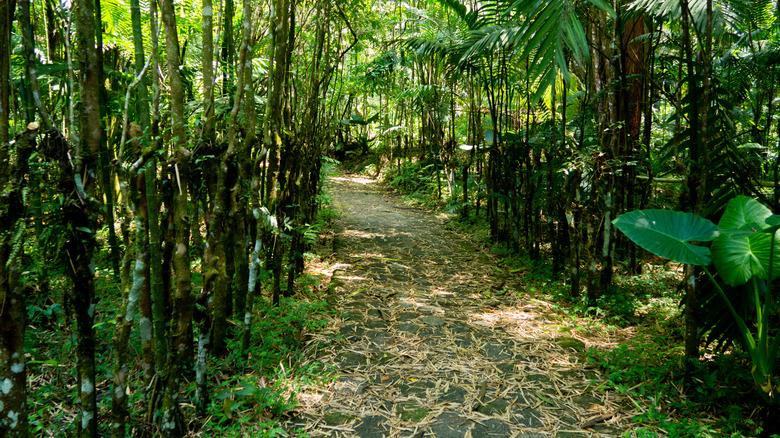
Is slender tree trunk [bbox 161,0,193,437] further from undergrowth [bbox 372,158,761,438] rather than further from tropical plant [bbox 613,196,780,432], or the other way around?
undergrowth [bbox 372,158,761,438]

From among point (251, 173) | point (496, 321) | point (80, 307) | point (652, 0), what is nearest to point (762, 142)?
point (652, 0)

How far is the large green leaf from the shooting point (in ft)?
7.02

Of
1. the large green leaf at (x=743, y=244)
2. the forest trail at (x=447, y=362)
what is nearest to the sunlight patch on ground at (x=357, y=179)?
the forest trail at (x=447, y=362)

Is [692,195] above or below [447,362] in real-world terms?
above

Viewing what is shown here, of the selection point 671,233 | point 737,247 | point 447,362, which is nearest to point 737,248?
point 737,247

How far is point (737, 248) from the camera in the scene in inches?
87.5

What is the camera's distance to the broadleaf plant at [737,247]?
2125 millimetres

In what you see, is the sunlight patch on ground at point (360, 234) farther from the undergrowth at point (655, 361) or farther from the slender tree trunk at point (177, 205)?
the slender tree trunk at point (177, 205)

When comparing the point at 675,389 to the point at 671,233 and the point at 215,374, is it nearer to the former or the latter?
the point at 671,233

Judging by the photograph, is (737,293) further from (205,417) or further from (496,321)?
(205,417)

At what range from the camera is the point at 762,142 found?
5031mm

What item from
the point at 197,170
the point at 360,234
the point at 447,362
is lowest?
the point at 447,362

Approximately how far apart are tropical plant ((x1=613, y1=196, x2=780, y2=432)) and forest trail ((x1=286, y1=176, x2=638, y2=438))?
697 mm

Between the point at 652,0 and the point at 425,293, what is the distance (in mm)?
3142
